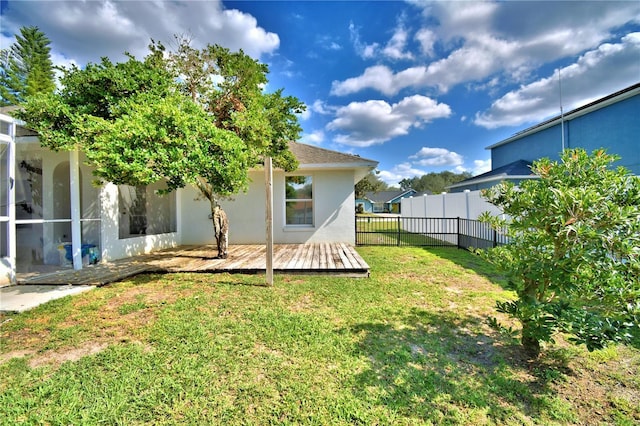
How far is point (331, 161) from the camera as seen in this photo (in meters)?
9.29

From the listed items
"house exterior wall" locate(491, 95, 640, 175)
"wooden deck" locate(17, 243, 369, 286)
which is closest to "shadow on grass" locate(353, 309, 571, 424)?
"wooden deck" locate(17, 243, 369, 286)

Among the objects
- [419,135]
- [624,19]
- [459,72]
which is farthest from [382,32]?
[419,135]

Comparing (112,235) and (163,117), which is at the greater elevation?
(163,117)

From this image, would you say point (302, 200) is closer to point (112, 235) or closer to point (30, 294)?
point (112, 235)

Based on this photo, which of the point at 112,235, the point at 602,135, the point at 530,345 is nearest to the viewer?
the point at 530,345

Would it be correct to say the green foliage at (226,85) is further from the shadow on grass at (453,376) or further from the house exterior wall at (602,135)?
the house exterior wall at (602,135)

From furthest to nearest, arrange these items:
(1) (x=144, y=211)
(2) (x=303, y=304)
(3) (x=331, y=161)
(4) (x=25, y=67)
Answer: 1. (4) (x=25, y=67)
2. (3) (x=331, y=161)
3. (1) (x=144, y=211)
4. (2) (x=303, y=304)

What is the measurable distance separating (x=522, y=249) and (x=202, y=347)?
11.9ft

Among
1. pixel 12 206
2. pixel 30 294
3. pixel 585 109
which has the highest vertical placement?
pixel 585 109

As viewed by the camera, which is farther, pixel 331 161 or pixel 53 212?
pixel 331 161

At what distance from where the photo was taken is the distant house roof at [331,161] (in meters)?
9.02

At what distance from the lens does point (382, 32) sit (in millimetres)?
9945

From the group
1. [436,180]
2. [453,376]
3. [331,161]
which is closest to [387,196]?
[436,180]

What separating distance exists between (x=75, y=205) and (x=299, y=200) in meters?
6.25
